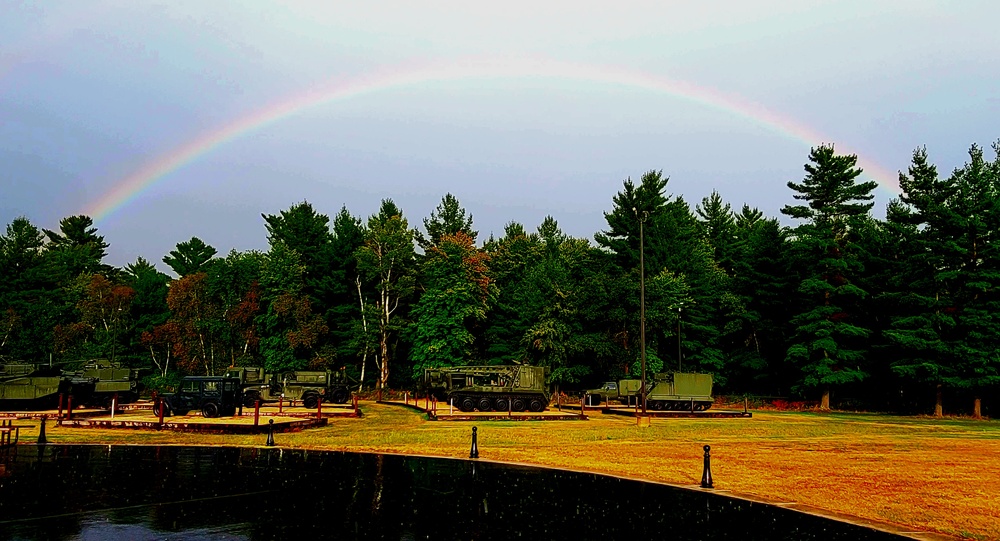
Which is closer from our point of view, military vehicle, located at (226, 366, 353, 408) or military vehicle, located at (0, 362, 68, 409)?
military vehicle, located at (0, 362, 68, 409)

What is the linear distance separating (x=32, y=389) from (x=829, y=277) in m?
50.0

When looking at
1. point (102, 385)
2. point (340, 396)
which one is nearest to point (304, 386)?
point (340, 396)

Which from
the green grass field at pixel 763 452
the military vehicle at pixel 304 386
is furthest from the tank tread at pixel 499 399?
the military vehicle at pixel 304 386

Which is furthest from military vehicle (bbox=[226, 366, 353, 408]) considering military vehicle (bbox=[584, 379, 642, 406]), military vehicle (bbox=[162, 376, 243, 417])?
military vehicle (bbox=[584, 379, 642, 406])

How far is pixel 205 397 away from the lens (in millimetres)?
31359

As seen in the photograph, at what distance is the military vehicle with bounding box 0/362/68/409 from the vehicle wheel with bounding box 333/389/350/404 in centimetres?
1451

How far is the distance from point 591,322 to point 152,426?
35.9 meters

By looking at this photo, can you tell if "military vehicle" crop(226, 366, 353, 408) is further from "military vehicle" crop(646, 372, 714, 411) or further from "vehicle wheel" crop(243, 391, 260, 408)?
"military vehicle" crop(646, 372, 714, 411)

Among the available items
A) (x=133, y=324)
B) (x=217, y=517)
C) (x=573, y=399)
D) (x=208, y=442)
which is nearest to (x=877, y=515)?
(x=217, y=517)

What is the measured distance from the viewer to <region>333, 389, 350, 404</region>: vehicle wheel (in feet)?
148

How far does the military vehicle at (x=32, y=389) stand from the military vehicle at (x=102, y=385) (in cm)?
74

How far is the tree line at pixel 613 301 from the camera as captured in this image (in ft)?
150

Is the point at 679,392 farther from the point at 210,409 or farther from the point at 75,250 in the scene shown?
the point at 75,250

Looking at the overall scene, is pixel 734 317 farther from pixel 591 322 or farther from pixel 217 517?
pixel 217 517
